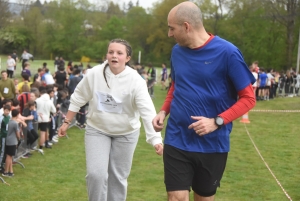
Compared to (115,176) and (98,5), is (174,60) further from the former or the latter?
(98,5)

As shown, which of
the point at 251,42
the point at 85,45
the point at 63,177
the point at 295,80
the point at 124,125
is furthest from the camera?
the point at 85,45

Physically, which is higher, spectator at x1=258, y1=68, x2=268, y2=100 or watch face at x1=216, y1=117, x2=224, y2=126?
watch face at x1=216, y1=117, x2=224, y2=126

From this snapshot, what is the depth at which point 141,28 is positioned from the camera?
80.4m

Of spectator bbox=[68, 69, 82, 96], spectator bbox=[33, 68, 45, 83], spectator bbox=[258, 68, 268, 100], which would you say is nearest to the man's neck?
spectator bbox=[33, 68, 45, 83]

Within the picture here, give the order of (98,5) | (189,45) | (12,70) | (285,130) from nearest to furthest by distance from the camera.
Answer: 1. (189,45)
2. (285,130)
3. (12,70)
4. (98,5)

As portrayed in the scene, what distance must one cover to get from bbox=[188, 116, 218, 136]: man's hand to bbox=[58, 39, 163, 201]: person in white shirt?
59.0 inches

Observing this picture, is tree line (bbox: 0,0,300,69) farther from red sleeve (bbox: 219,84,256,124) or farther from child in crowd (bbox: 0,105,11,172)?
red sleeve (bbox: 219,84,256,124)

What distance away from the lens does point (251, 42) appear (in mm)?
56812

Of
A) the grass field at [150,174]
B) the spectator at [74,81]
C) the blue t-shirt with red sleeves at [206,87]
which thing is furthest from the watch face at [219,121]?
the spectator at [74,81]

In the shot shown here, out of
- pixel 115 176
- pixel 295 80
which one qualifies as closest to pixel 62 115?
pixel 115 176

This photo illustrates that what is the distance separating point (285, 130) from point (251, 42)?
40680 millimetres

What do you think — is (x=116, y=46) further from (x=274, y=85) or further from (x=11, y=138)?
(x=274, y=85)

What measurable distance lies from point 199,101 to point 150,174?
5992mm

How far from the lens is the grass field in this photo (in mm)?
8500
